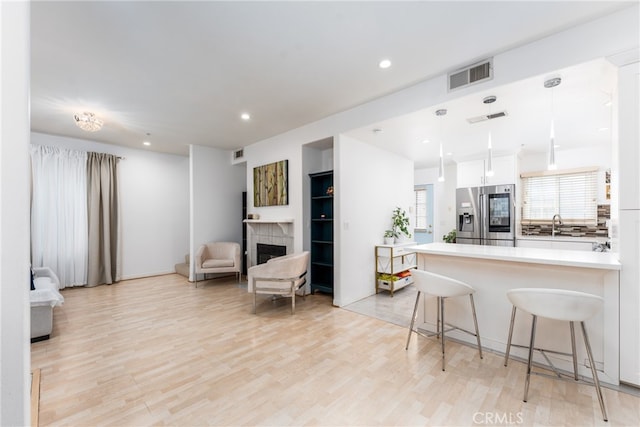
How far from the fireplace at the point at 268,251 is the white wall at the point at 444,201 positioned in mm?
4022

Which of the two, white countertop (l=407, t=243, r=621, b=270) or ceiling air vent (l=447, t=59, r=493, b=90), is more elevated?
ceiling air vent (l=447, t=59, r=493, b=90)

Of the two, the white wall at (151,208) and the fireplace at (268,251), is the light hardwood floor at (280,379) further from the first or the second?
the white wall at (151,208)

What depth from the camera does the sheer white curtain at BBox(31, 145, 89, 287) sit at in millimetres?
4617

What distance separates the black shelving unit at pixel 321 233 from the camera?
470 centimetres

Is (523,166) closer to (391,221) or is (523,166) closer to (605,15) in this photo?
(391,221)

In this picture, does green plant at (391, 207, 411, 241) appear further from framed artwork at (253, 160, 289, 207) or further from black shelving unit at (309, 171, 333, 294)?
framed artwork at (253, 160, 289, 207)

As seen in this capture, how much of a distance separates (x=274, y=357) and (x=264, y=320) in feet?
3.08

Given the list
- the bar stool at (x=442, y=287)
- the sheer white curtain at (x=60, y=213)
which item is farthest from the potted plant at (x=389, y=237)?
the sheer white curtain at (x=60, y=213)

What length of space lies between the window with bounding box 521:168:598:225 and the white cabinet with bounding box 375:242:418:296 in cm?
277

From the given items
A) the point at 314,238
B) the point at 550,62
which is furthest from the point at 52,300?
the point at 550,62

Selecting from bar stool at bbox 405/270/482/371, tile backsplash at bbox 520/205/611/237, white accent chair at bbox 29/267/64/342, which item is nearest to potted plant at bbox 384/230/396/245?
bar stool at bbox 405/270/482/371

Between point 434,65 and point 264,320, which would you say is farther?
point 264,320

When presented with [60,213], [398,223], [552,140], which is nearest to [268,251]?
[398,223]

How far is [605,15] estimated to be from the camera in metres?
2.02
